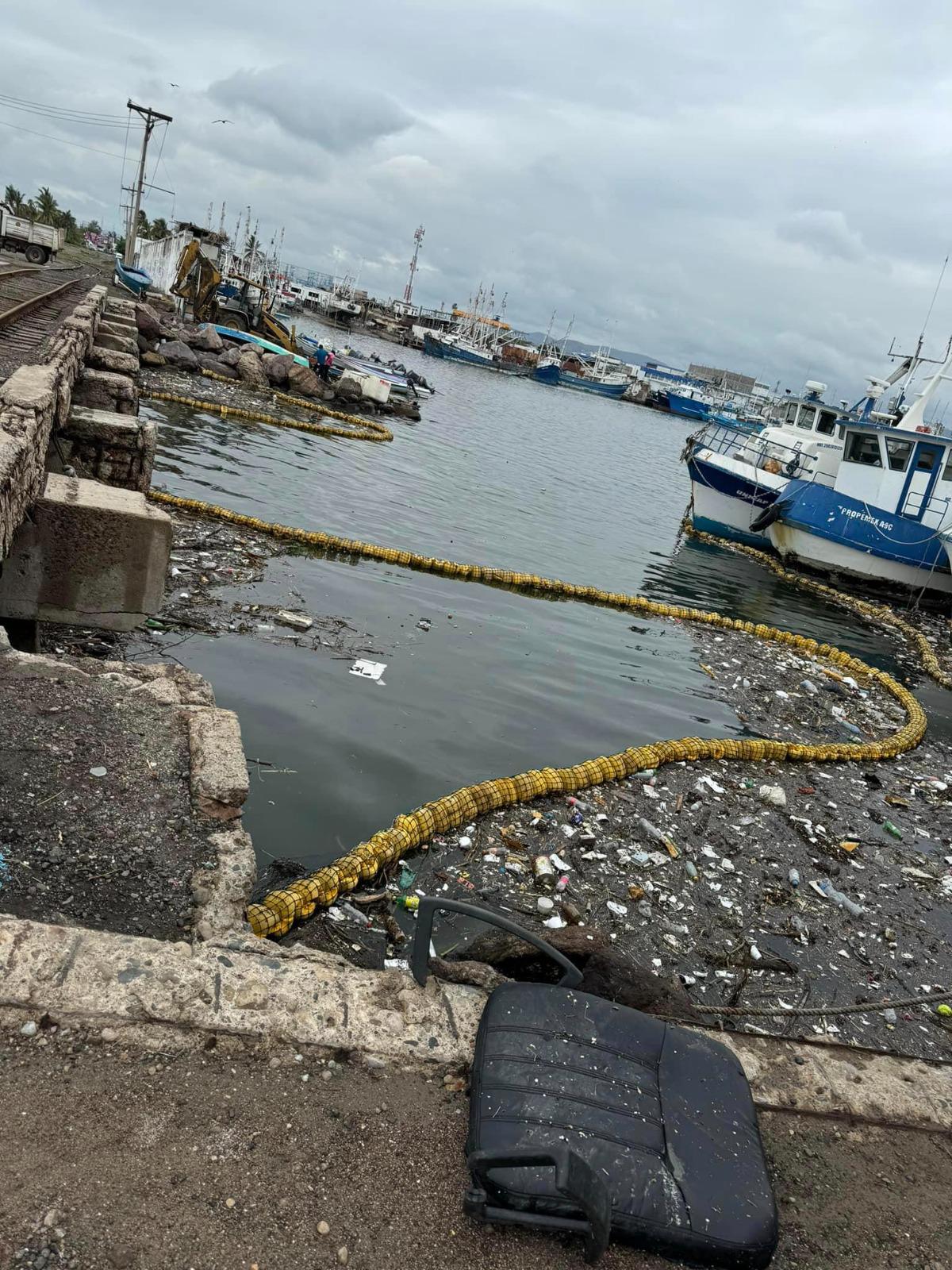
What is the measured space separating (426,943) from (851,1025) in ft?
9.91

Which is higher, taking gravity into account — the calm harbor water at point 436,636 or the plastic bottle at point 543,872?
the calm harbor water at point 436,636

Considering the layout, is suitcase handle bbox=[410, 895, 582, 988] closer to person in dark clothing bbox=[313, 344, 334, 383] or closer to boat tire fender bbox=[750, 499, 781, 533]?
boat tire fender bbox=[750, 499, 781, 533]

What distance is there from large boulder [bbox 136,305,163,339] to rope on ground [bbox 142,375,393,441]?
214 cm

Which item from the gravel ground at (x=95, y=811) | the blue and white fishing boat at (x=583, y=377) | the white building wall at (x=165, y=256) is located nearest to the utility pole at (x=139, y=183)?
the white building wall at (x=165, y=256)

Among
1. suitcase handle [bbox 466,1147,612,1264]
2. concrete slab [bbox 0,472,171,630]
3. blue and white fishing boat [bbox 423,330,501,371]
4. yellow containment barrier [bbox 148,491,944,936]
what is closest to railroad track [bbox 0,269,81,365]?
yellow containment barrier [bbox 148,491,944,936]

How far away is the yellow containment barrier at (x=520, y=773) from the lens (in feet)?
14.0

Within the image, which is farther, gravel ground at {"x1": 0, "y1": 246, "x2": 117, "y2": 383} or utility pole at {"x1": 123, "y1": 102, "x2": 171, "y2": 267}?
utility pole at {"x1": 123, "y1": 102, "x2": 171, "y2": 267}

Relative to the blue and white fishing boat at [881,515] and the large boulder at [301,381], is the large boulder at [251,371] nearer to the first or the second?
the large boulder at [301,381]

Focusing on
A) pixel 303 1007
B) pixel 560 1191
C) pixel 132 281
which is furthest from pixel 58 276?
pixel 560 1191

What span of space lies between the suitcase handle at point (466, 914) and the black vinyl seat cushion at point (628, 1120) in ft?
0.20

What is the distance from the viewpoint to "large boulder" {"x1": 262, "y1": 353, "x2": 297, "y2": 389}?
2428 cm

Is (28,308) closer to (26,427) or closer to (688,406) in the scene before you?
(26,427)

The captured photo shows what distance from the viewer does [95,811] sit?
3.53 m

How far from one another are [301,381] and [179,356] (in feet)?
13.1
